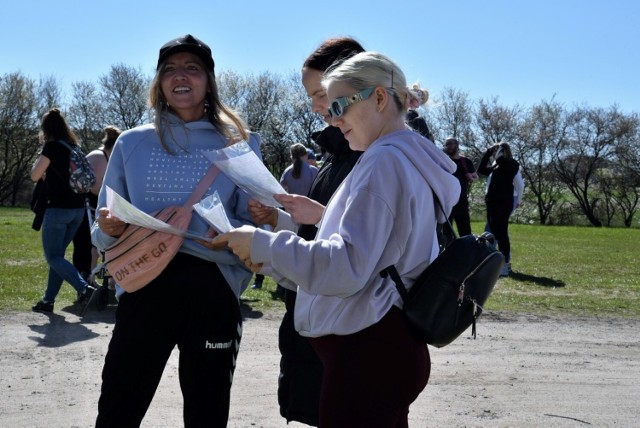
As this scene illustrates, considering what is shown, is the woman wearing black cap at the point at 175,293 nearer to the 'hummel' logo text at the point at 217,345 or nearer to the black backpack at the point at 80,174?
the 'hummel' logo text at the point at 217,345

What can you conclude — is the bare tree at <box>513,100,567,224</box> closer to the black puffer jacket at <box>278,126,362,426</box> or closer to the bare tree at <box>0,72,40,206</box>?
the bare tree at <box>0,72,40,206</box>

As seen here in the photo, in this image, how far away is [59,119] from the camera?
28.8 ft

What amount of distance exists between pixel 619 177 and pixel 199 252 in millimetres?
44627

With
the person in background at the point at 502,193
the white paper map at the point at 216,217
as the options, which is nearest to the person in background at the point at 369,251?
the white paper map at the point at 216,217

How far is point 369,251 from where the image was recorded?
2305 millimetres

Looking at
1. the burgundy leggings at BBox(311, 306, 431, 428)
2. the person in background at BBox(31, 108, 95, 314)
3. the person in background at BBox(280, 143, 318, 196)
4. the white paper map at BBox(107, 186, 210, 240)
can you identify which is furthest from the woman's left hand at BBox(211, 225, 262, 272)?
the person in background at BBox(280, 143, 318, 196)

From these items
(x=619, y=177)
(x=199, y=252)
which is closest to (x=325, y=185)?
(x=199, y=252)

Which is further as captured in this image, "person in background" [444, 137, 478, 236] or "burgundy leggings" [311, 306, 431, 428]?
"person in background" [444, 137, 478, 236]

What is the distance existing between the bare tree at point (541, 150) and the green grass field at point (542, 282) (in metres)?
25.9

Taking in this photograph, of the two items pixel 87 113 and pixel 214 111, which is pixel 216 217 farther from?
pixel 87 113

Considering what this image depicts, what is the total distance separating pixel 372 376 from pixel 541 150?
48.2 m

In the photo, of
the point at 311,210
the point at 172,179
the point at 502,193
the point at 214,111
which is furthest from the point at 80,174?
the point at 502,193

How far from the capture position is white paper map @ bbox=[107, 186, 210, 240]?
305cm

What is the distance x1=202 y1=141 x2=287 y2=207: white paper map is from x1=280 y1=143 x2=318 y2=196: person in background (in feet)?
22.2
